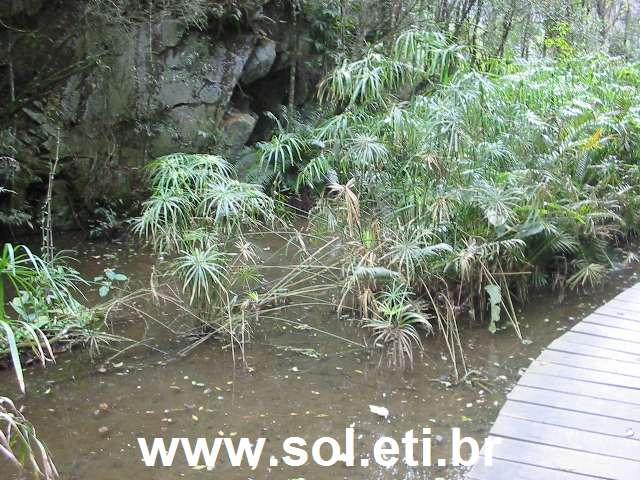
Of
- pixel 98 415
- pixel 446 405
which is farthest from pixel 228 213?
pixel 446 405

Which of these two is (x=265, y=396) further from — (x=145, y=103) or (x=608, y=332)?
(x=145, y=103)

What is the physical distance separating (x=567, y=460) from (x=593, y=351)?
1132 mm

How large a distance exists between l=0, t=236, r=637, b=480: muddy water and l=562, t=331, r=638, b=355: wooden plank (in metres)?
0.29

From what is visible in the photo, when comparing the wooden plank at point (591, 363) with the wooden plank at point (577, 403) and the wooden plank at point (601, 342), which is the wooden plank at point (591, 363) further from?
the wooden plank at point (577, 403)

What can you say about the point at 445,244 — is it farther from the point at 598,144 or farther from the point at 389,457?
the point at 598,144

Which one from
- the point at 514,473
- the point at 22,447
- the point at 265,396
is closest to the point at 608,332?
the point at 514,473

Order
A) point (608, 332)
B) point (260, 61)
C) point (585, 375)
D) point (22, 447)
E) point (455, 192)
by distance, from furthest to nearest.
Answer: point (260, 61) < point (455, 192) < point (608, 332) < point (585, 375) < point (22, 447)

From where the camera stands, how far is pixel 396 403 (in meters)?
3.37

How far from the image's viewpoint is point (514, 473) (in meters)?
2.47

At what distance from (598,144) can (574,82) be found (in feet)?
4.77

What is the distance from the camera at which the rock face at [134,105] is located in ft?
18.6

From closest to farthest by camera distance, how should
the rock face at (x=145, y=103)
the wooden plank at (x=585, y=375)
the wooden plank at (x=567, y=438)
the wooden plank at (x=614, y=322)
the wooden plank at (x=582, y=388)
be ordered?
the wooden plank at (x=567, y=438)
the wooden plank at (x=582, y=388)
the wooden plank at (x=585, y=375)
the wooden plank at (x=614, y=322)
the rock face at (x=145, y=103)

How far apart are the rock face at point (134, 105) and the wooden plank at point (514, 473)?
4.37 metres

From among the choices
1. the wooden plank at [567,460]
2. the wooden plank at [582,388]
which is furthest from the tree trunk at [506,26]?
the wooden plank at [567,460]
